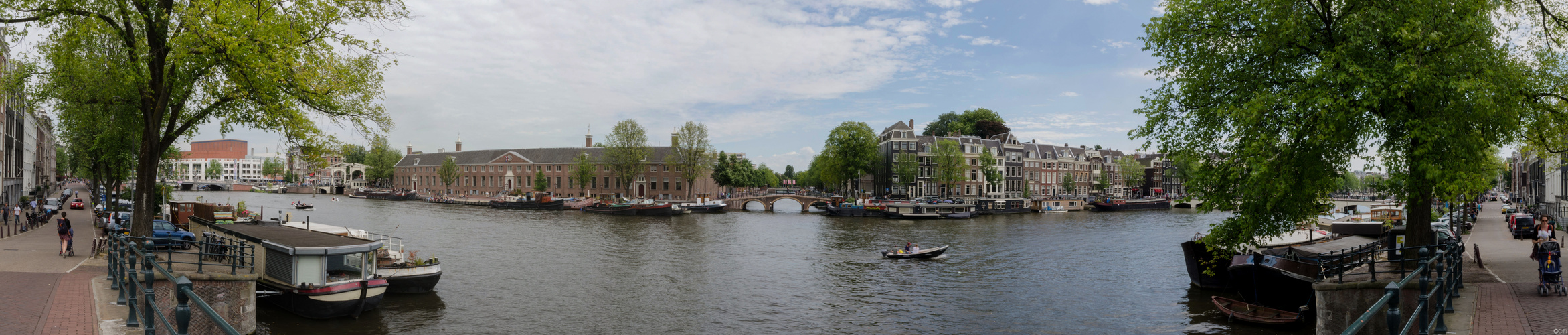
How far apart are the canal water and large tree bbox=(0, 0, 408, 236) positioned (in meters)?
5.69

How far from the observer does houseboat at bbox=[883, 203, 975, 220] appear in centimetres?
7400

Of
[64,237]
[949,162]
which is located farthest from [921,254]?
[949,162]

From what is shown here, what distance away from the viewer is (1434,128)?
14.0 m

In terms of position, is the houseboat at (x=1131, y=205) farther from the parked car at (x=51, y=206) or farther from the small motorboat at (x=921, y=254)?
the parked car at (x=51, y=206)

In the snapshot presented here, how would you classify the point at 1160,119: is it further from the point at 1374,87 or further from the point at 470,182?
the point at 470,182

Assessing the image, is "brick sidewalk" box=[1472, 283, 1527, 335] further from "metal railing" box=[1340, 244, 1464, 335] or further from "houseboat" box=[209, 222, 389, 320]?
"houseboat" box=[209, 222, 389, 320]

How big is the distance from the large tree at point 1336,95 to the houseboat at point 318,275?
21583mm

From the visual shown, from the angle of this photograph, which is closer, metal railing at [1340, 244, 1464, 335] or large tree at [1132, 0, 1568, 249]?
metal railing at [1340, 244, 1464, 335]

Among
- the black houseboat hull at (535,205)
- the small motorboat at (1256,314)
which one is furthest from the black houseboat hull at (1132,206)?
the small motorboat at (1256,314)

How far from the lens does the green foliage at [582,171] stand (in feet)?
339

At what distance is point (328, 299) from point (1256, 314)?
26279 millimetres

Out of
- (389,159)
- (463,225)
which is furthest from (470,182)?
(463,225)

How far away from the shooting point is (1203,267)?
27.5 m

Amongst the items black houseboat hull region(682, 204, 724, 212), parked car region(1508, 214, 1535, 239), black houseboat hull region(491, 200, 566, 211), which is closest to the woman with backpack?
parked car region(1508, 214, 1535, 239)
